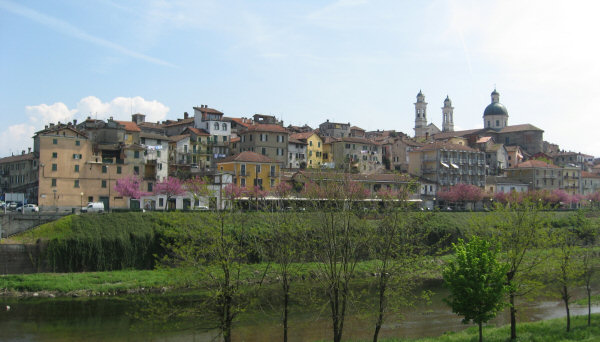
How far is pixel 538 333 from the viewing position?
84.0 ft

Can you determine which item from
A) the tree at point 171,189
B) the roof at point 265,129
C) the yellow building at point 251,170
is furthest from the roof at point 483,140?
the tree at point 171,189

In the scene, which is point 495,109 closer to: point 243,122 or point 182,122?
point 243,122

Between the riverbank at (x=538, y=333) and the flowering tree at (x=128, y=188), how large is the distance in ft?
158

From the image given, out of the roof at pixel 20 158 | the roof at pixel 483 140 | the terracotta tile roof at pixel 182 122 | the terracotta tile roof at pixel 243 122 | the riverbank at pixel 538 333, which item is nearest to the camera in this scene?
the riverbank at pixel 538 333

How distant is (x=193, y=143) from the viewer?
90.1 m

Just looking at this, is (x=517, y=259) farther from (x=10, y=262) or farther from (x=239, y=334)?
(x=10, y=262)

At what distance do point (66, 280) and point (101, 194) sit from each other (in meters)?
29.8

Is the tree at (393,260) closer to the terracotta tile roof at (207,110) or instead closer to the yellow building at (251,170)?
the yellow building at (251,170)

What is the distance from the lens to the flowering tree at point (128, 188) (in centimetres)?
6662

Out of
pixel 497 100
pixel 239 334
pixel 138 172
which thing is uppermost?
pixel 497 100

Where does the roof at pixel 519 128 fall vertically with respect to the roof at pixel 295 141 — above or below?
above

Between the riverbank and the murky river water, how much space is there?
2242mm

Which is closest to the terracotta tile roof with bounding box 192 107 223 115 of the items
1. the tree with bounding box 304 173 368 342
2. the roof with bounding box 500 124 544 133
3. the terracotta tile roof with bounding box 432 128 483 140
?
the terracotta tile roof with bounding box 432 128 483 140

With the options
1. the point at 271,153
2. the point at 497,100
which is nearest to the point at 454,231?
the point at 271,153
